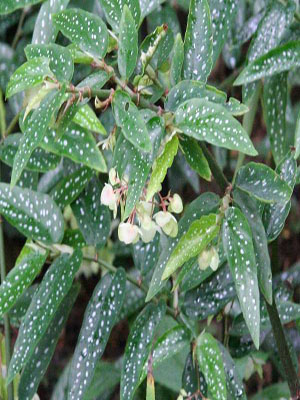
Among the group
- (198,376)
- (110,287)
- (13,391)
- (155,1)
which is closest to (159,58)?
(155,1)

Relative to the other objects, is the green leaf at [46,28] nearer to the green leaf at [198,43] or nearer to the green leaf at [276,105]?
the green leaf at [198,43]

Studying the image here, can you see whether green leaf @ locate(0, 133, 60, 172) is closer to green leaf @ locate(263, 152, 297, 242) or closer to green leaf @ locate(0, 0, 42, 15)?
green leaf @ locate(0, 0, 42, 15)

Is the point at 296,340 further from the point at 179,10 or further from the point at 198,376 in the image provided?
the point at 179,10

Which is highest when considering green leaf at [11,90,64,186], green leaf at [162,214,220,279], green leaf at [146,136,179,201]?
green leaf at [11,90,64,186]

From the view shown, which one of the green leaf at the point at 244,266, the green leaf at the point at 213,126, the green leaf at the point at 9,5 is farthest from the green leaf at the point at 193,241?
the green leaf at the point at 9,5

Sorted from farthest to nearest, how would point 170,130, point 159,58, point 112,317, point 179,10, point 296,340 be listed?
1. point 179,10
2. point 296,340
3. point 112,317
4. point 159,58
5. point 170,130

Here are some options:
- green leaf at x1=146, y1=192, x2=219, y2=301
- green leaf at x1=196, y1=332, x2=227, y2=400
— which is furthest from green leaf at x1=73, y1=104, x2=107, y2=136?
green leaf at x1=196, y1=332, x2=227, y2=400
